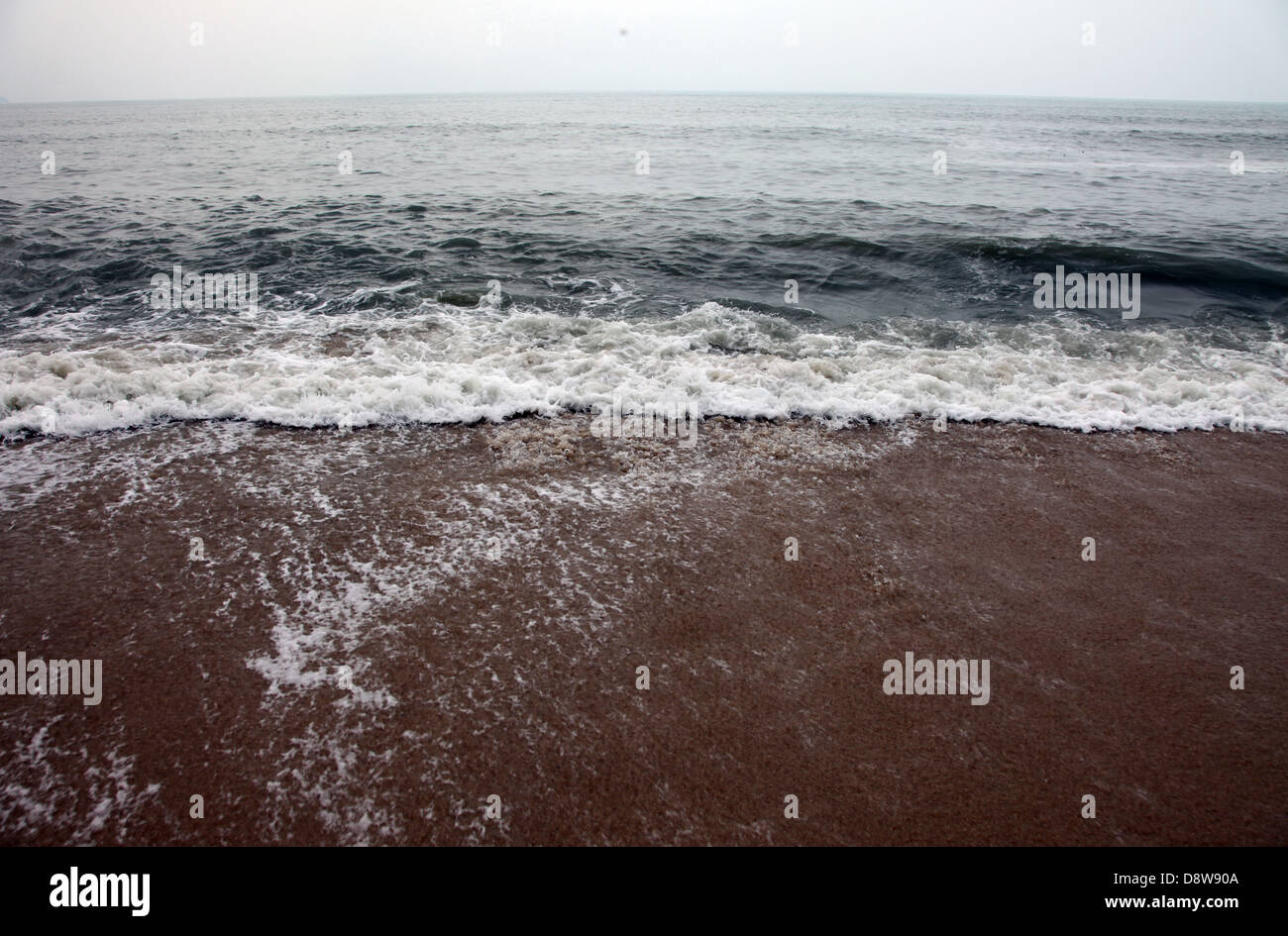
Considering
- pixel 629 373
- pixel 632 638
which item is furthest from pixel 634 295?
pixel 632 638

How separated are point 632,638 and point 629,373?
3.90m

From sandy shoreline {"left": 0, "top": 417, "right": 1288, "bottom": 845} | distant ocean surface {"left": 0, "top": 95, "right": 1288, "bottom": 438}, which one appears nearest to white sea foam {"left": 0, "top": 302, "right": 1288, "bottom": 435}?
distant ocean surface {"left": 0, "top": 95, "right": 1288, "bottom": 438}

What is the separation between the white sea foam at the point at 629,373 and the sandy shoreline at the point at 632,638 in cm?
65

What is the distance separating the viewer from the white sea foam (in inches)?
238

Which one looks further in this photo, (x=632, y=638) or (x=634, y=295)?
(x=634, y=295)

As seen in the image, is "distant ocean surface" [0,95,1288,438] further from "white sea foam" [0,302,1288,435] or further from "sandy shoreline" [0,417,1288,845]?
"sandy shoreline" [0,417,1288,845]

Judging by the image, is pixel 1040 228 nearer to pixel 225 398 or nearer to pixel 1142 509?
pixel 1142 509

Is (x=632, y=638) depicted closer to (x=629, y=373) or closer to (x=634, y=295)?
(x=629, y=373)

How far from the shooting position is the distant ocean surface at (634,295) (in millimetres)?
6352

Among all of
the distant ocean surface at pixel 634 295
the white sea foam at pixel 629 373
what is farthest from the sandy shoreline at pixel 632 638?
the distant ocean surface at pixel 634 295

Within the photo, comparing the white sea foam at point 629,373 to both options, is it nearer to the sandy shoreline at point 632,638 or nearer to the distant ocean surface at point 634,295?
the distant ocean surface at point 634,295

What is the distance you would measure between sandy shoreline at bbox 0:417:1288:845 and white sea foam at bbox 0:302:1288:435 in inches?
25.4

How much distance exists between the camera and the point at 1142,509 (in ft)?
16.1

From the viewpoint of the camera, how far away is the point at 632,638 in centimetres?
364
